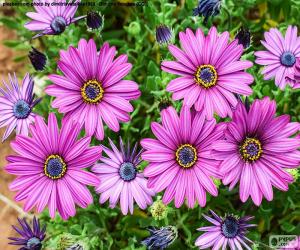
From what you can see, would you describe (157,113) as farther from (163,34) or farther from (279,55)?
(279,55)

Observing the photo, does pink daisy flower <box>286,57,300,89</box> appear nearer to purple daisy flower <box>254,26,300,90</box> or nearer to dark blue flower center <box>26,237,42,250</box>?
purple daisy flower <box>254,26,300,90</box>

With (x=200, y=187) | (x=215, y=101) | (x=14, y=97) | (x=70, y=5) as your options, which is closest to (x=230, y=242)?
(x=200, y=187)

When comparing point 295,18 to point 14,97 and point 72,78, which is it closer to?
point 72,78

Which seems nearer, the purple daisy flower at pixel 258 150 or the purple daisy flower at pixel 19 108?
the purple daisy flower at pixel 258 150

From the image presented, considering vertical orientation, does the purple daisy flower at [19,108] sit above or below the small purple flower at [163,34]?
below

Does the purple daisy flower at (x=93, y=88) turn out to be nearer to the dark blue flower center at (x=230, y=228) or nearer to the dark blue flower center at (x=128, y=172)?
the dark blue flower center at (x=128, y=172)

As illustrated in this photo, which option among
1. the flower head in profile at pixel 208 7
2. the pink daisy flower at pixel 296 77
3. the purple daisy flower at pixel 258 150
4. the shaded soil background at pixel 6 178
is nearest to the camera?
the purple daisy flower at pixel 258 150

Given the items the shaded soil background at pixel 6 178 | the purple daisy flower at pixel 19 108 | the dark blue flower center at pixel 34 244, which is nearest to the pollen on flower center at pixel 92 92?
the purple daisy flower at pixel 19 108
